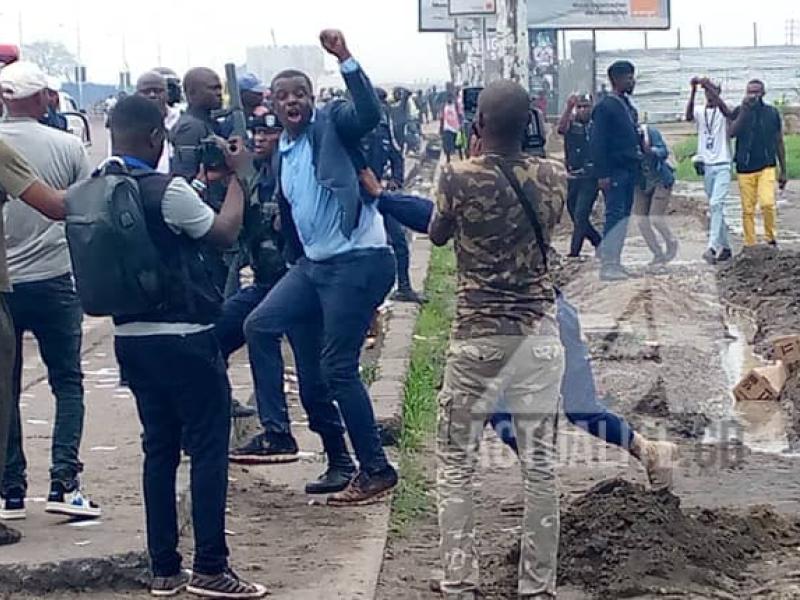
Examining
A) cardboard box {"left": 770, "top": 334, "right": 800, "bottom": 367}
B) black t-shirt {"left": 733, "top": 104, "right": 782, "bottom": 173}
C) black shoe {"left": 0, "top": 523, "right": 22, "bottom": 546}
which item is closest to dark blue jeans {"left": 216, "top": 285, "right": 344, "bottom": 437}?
black shoe {"left": 0, "top": 523, "right": 22, "bottom": 546}

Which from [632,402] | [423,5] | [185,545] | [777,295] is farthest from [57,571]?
Result: [423,5]

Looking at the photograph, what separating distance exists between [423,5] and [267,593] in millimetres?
29265

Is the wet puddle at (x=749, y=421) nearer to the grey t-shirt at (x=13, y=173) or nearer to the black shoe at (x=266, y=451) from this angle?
the black shoe at (x=266, y=451)

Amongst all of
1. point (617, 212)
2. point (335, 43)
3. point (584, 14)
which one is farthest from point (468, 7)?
point (584, 14)

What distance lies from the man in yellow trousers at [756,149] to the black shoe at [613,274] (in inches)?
94.3

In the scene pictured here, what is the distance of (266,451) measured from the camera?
26.1ft

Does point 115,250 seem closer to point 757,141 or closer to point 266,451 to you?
point 266,451

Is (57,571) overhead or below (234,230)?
below

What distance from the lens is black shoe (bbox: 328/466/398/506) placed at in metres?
7.13

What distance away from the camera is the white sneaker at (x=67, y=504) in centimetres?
664

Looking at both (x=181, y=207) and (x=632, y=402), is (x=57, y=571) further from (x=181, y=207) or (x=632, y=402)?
(x=632, y=402)

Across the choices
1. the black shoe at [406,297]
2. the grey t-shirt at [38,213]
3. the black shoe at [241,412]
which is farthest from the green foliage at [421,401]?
the grey t-shirt at [38,213]

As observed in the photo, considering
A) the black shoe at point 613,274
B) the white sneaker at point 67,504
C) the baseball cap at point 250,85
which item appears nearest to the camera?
the white sneaker at point 67,504

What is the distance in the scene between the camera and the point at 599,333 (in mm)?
12531
